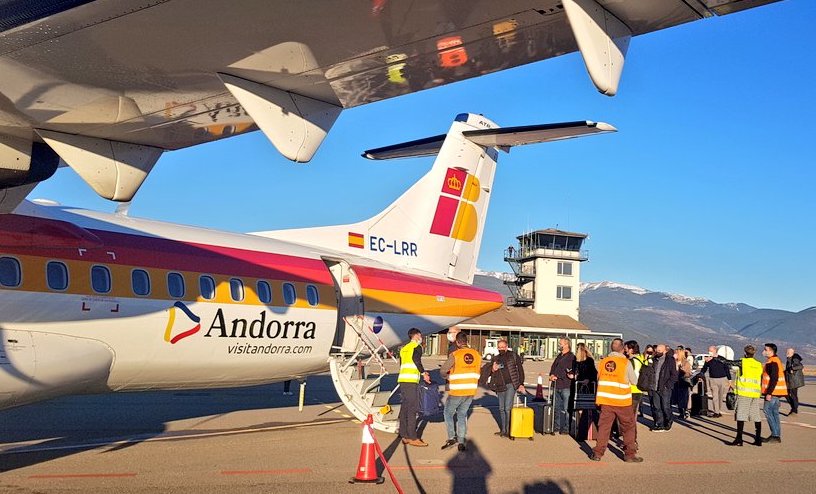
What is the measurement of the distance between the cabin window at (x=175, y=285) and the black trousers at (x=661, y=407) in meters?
9.21

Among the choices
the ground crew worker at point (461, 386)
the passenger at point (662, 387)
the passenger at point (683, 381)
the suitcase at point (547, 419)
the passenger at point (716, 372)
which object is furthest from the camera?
the passenger at point (683, 381)

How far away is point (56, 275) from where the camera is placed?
9875mm

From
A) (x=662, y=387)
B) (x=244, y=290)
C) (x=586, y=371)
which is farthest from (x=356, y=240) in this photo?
(x=662, y=387)

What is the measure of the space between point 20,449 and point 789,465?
1119 centimetres

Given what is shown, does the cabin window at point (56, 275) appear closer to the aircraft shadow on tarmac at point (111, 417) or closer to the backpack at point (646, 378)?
the aircraft shadow on tarmac at point (111, 417)

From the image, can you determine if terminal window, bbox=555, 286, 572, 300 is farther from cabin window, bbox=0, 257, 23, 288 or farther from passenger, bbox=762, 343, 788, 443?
cabin window, bbox=0, 257, 23, 288

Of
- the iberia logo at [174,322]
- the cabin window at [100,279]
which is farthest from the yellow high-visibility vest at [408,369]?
the cabin window at [100,279]

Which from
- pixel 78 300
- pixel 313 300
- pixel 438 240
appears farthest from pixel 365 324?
pixel 78 300

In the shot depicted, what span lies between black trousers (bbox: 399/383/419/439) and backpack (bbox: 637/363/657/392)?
15.9 feet

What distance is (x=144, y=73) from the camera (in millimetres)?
5949

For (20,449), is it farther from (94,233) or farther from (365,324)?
(365,324)

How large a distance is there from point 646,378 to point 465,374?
452 centimetres

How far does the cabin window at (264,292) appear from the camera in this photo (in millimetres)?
12578

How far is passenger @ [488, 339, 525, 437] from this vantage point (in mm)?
12570
